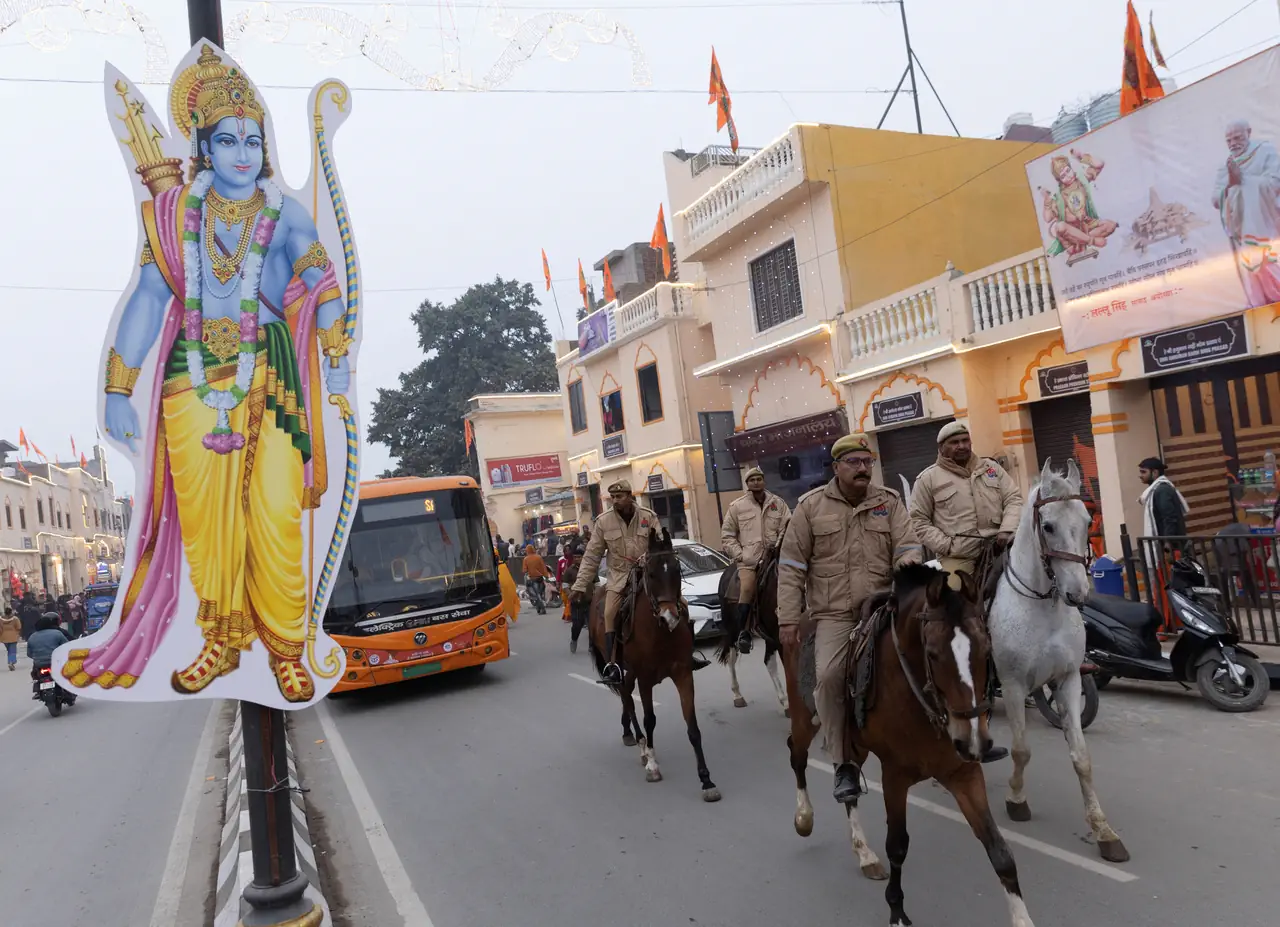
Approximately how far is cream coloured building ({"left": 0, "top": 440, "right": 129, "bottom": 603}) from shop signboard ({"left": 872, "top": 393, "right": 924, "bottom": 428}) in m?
35.7

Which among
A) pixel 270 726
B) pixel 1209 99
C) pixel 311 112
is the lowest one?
pixel 270 726

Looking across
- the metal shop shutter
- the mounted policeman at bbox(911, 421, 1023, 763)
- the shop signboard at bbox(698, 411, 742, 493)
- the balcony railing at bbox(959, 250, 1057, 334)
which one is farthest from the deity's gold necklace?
the shop signboard at bbox(698, 411, 742, 493)

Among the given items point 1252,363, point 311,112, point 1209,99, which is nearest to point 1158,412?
point 1252,363

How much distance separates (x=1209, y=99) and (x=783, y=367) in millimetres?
10342

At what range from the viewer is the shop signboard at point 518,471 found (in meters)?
40.1

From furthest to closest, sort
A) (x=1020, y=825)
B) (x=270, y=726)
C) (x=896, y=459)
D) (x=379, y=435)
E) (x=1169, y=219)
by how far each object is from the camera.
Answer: (x=379, y=435) < (x=896, y=459) < (x=1169, y=219) < (x=1020, y=825) < (x=270, y=726)

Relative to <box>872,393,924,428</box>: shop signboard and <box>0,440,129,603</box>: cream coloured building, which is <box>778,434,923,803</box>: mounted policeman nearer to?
<box>872,393,924,428</box>: shop signboard

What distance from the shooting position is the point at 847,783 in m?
4.56

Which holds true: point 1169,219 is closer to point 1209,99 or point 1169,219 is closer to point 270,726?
point 1209,99

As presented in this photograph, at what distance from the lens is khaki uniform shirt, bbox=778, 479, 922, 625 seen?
4.96m

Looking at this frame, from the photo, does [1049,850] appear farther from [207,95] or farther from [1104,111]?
[1104,111]

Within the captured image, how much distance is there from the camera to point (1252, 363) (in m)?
10.9

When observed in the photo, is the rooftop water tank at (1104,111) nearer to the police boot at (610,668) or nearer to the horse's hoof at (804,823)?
the police boot at (610,668)

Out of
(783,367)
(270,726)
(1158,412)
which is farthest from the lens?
(783,367)
